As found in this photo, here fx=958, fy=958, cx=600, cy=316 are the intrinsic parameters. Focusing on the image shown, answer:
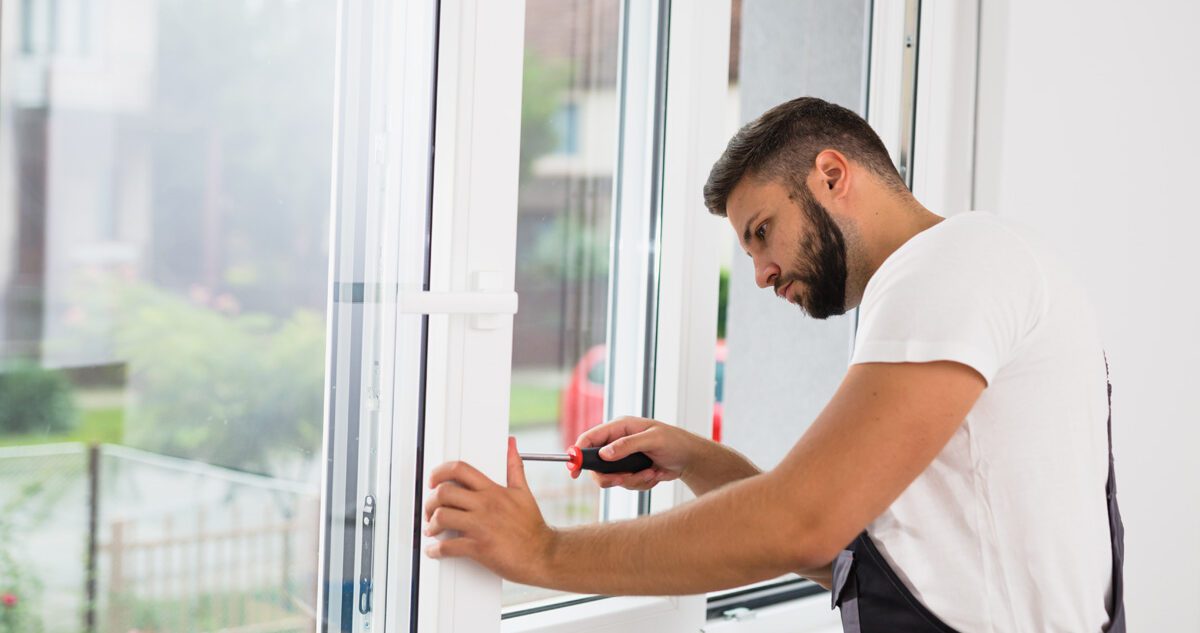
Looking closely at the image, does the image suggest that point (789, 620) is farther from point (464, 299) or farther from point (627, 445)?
Result: point (464, 299)

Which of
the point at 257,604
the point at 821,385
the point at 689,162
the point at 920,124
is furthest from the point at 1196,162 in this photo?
the point at 257,604

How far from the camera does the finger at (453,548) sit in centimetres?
88

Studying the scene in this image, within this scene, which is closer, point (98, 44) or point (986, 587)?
point (98, 44)

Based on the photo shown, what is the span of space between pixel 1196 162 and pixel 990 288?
1.24 meters

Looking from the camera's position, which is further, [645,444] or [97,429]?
[645,444]

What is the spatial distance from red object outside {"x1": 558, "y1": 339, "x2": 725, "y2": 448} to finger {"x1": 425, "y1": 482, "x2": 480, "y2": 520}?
1.46 feet

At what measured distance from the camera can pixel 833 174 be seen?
3.73ft

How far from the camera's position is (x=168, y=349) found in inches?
34.4

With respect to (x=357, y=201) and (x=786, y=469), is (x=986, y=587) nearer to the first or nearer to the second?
(x=786, y=469)

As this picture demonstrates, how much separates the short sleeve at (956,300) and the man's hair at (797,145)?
0.21 m

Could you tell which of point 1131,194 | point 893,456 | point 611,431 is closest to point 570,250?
point 611,431

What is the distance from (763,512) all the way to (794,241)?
16.6 inches

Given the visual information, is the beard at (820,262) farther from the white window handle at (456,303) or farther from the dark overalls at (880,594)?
the white window handle at (456,303)

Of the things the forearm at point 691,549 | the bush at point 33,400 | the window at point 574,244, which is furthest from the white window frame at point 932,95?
the bush at point 33,400
